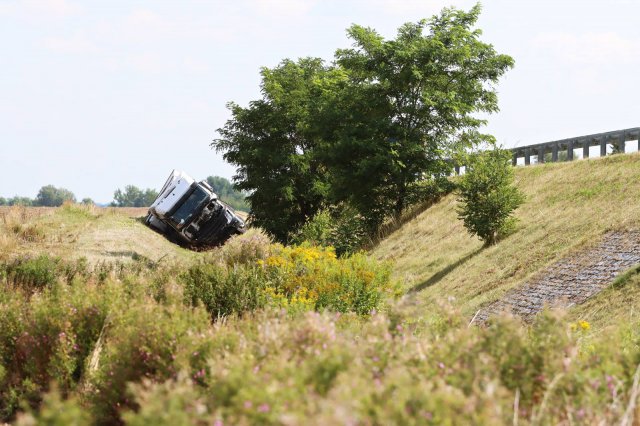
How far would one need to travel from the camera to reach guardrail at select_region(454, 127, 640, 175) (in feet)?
102

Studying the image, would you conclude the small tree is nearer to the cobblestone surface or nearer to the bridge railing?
the cobblestone surface

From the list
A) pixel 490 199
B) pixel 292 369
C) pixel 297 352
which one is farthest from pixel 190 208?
pixel 292 369

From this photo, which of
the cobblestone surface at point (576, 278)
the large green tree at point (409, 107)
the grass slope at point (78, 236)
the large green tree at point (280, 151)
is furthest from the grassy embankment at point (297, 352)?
the large green tree at point (280, 151)

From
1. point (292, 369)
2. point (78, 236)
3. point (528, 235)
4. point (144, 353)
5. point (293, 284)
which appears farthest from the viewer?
point (78, 236)

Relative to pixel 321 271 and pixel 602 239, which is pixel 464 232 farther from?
pixel 321 271

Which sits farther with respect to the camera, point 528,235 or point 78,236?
point 78,236

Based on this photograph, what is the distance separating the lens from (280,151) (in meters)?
42.5

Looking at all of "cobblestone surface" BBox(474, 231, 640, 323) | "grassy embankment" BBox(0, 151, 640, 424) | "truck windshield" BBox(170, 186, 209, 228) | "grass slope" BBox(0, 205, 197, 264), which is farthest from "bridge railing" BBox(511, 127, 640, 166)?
"grass slope" BBox(0, 205, 197, 264)

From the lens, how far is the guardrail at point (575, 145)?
102 ft

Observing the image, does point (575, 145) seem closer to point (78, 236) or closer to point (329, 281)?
point (78, 236)

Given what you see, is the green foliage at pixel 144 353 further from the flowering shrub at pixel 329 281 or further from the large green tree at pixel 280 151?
the large green tree at pixel 280 151

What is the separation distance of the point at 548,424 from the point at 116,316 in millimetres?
4818

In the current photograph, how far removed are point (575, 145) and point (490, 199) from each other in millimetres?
10927

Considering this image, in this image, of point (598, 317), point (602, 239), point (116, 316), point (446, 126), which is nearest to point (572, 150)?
point (446, 126)
